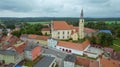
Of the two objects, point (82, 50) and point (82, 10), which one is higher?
point (82, 10)

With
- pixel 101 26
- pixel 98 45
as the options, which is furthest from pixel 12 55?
pixel 101 26

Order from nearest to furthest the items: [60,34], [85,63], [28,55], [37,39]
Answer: [85,63], [28,55], [37,39], [60,34]

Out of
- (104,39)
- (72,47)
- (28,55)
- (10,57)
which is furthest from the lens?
(104,39)

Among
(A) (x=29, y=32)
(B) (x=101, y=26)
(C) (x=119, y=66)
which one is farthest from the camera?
(B) (x=101, y=26)

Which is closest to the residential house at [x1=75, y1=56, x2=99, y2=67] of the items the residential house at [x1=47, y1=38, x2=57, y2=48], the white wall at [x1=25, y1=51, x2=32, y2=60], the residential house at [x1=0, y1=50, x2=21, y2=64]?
the white wall at [x1=25, y1=51, x2=32, y2=60]

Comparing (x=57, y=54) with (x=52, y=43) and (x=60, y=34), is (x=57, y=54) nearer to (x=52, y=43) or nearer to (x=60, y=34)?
(x=52, y=43)

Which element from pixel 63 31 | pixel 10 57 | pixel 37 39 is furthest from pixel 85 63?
pixel 63 31

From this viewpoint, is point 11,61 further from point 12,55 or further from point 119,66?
point 119,66

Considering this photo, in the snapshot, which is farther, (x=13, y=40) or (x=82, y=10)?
(x=82, y=10)

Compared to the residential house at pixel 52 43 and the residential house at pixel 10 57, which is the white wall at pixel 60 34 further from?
the residential house at pixel 10 57

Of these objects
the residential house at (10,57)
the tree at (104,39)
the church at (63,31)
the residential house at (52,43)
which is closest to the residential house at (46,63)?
the residential house at (10,57)

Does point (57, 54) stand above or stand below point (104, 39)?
below
